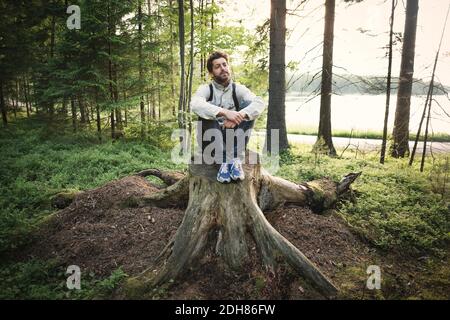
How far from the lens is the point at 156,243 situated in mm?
4559

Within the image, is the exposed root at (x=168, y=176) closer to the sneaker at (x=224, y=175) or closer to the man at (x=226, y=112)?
the man at (x=226, y=112)

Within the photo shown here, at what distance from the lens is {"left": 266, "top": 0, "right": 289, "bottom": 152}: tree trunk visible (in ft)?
33.2

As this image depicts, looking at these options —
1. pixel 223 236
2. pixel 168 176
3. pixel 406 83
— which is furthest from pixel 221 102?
pixel 406 83

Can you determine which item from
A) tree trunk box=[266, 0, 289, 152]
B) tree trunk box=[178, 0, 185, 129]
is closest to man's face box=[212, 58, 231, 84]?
tree trunk box=[266, 0, 289, 152]

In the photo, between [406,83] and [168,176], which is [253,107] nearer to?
[168,176]

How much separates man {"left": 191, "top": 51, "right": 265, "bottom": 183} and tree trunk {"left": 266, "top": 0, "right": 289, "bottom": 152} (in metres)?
6.25

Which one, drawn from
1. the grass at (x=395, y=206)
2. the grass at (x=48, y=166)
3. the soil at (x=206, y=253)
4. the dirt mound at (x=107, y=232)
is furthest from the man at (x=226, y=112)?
the grass at (x=48, y=166)

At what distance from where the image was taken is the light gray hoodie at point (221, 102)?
4.10 metres

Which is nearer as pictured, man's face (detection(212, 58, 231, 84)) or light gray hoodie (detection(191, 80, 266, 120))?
light gray hoodie (detection(191, 80, 266, 120))

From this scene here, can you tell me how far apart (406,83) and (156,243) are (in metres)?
10.6

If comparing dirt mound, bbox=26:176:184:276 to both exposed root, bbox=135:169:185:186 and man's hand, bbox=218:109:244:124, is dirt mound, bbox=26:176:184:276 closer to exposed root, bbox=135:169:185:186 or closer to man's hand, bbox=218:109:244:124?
exposed root, bbox=135:169:185:186

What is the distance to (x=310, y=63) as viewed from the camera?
34.4 feet

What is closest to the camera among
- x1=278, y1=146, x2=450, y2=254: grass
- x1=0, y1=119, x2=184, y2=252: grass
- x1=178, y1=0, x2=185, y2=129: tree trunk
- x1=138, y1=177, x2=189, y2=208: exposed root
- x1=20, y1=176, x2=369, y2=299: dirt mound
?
x1=20, y1=176, x2=369, y2=299: dirt mound
